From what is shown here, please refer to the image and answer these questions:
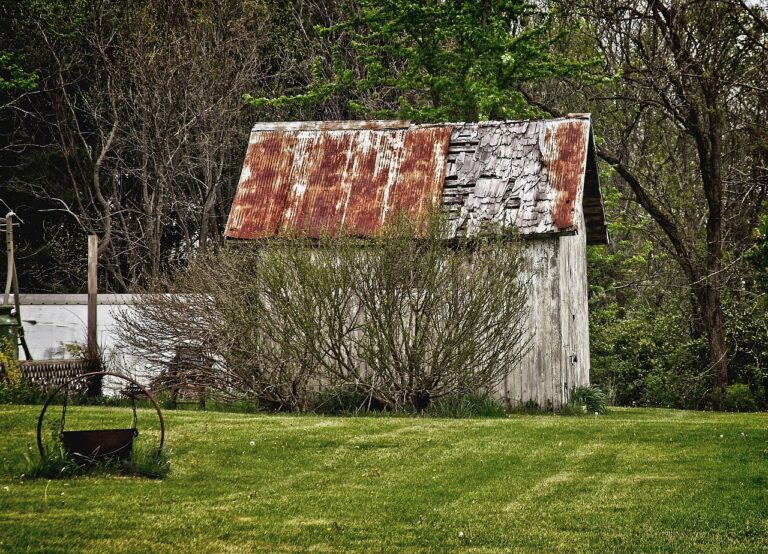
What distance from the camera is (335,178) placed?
2006 centimetres

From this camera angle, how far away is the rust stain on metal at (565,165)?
714 inches

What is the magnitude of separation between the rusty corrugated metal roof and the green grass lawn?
6036 mm

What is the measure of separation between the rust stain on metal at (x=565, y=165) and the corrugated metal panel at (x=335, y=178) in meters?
2.03

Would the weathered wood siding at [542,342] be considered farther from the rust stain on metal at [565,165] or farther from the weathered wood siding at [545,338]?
the rust stain on metal at [565,165]

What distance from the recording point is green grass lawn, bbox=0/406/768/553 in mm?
7871

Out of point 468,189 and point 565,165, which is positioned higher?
point 565,165

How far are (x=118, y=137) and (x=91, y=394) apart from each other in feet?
49.1

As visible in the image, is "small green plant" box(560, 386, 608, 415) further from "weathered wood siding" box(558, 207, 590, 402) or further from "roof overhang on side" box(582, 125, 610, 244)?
"roof overhang on side" box(582, 125, 610, 244)

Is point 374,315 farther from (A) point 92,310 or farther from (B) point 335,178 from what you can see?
(A) point 92,310

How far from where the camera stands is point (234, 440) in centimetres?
1202

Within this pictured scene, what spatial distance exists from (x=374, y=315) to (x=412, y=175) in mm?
4919

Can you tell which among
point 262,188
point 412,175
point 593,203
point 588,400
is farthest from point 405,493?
point 593,203

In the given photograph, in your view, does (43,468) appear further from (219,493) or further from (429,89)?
(429,89)

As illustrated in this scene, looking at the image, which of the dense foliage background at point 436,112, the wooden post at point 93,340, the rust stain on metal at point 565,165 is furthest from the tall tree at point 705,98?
the wooden post at point 93,340
